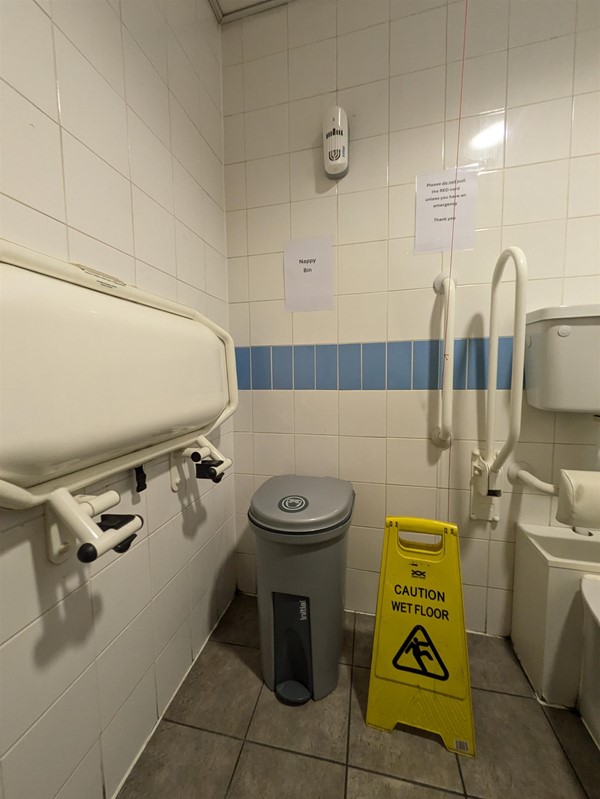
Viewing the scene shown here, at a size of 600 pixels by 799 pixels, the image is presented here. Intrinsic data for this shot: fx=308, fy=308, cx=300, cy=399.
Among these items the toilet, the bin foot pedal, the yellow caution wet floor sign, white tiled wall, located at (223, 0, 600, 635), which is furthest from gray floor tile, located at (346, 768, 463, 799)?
white tiled wall, located at (223, 0, 600, 635)

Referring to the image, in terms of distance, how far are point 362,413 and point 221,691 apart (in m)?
1.10

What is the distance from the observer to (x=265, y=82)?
1.26m

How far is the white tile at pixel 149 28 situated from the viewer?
830 mm

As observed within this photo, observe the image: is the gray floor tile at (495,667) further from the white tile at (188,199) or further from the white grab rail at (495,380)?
the white tile at (188,199)

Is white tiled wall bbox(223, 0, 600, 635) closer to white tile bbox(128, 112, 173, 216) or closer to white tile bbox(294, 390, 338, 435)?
white tile bbox(294, 390, 338, 435)

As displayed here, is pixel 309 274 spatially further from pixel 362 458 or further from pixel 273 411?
pixel 362 458

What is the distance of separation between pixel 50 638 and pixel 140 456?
391mm

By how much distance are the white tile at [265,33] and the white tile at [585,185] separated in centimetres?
119

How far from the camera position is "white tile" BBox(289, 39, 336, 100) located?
1.20 metres

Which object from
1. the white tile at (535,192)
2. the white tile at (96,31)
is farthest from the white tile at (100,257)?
the white tile at (535,192)

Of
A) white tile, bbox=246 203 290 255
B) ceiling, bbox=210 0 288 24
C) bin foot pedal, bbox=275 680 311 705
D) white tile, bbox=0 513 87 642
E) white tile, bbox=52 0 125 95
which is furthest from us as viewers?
white tile, bbox=246 203 290 255

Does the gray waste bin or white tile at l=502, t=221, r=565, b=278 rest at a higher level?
white tile at l=502, t=221, r=565, b=278

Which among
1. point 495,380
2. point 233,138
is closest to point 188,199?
point 233,138

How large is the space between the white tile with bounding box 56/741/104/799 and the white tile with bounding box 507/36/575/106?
7.40 feet
